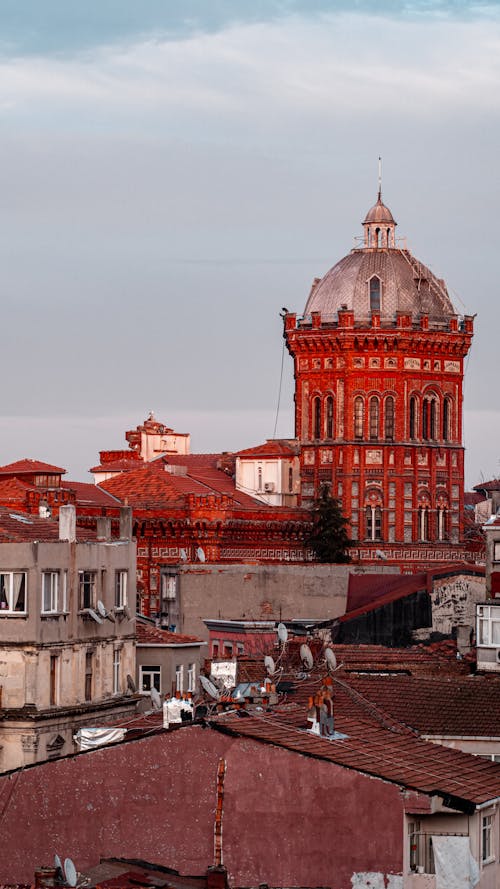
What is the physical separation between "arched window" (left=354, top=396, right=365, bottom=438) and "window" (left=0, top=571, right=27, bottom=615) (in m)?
85.8

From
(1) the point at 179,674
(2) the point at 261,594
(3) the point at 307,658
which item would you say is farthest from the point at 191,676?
(2) the point at 261,594

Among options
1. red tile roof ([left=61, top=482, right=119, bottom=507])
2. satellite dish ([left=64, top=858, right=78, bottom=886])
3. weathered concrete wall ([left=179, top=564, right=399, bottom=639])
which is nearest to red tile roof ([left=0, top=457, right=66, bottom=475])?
red tile roof ([left=61, top=482, right=119, bottom=507])

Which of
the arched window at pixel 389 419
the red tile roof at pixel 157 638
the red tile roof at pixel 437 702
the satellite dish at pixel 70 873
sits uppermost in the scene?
the arched window at pixel 389 419

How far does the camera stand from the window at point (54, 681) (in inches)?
2066

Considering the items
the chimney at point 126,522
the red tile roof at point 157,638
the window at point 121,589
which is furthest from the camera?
the chimney at point 126,522

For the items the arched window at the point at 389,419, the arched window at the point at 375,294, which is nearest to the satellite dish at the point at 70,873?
the arched window at the point at 389,419

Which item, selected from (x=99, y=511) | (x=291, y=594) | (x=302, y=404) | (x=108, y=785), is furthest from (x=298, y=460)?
Answer: (x=108, y=785)

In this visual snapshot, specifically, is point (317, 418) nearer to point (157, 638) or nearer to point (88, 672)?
point (157, 638)

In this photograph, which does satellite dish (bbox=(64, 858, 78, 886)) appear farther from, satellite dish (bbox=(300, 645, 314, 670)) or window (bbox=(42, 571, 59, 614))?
window (bbox=(42, 571, 59, 614))

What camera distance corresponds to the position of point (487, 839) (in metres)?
32.0

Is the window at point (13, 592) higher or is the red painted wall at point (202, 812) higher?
the window at point (13, 592)

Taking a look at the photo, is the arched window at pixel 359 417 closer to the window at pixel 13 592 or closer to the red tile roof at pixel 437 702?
the window at pixel 13 592

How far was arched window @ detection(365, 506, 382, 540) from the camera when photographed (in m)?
136

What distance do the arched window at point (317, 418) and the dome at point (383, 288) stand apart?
16.3ft
